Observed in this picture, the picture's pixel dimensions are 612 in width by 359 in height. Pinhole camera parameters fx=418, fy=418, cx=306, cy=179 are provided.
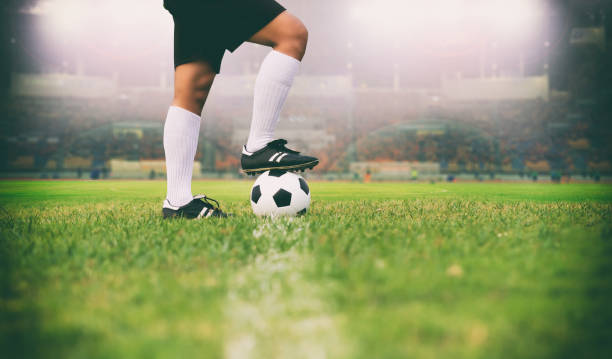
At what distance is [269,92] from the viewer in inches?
87.4

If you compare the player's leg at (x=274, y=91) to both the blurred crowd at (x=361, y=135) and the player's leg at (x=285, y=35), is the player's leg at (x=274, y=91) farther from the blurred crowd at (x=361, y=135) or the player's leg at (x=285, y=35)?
the blurred crowd at (x=361, y=135)

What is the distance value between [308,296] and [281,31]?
5.24 ft

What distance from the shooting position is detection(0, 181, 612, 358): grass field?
0.65m

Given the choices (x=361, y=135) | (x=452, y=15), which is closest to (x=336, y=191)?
(x=361, y=135)

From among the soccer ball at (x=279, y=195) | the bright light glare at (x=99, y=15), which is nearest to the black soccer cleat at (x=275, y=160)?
the soccer ball at (x=279, y=195)

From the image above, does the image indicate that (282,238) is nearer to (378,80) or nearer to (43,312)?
(43,312)

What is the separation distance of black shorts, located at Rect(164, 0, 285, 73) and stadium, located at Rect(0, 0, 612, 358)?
7cm

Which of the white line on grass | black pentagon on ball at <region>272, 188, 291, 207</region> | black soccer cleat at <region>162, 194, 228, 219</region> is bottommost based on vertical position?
the white line on grass

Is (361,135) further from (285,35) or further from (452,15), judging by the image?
(285,35)

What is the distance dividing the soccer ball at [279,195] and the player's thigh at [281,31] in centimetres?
77

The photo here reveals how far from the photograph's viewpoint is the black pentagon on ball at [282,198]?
2.41 meters

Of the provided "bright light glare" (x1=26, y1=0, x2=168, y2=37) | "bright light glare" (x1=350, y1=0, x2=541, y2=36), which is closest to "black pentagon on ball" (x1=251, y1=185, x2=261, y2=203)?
"bright light glare" (x1=350, y1=0, x2=541, y2=36)

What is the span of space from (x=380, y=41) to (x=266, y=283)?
99.5 ft

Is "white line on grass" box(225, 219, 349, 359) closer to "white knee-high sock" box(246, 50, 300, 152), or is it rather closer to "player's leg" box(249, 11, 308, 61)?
"white knee-high sock" box(246, 50, 300, 152)
